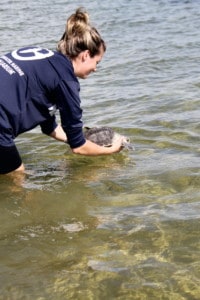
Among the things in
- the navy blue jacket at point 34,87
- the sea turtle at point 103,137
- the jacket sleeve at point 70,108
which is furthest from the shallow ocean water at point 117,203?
the navy blue jacket at point 34,87

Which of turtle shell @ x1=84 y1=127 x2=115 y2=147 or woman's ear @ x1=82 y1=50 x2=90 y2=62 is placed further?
turtle shell @ x1=84 y1=127 x2=115 y2=147

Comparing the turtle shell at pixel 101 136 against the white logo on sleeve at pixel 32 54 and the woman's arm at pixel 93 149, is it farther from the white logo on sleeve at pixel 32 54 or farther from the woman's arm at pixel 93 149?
the white logo on sleeve at pixel 32 54

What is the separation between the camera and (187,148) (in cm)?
586

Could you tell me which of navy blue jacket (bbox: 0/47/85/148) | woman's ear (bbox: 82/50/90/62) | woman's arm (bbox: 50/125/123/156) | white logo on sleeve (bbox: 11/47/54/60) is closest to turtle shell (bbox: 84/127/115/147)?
woman's arm (bbox: 50/125/123/156)

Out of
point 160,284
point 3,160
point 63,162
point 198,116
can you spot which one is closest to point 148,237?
point 160,284

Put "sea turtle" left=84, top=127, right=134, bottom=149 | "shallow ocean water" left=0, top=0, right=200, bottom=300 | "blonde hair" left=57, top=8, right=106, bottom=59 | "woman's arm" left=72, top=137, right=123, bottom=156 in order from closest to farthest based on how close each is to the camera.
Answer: "shallow ocean water" left=0, top=0, right=200, bottom=300
"blonde hair" left=57, top=8, right=106, bottom=59
"woman's arm" left=72, top=137, right=123, bottom=156
"sea turtle" left=84, top=127, right=134, bottom=149

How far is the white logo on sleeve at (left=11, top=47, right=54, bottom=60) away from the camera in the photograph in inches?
173

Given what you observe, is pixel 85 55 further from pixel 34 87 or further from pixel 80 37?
pixel 34 87

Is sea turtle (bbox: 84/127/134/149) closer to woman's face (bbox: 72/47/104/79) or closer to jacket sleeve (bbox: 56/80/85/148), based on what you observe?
jacket sleeve (bbox: 56/80/85/148)

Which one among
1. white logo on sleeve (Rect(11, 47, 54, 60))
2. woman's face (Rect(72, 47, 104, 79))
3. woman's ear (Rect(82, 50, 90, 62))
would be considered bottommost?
woman's face (Rect(72, 47, 104, 79))

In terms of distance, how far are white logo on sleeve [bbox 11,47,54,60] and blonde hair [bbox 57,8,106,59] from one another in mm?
177

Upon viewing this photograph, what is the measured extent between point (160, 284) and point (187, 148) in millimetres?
2854

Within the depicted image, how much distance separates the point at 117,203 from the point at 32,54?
1.60 m

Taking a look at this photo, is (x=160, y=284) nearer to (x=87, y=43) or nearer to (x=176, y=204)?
(x=176, y=204)
